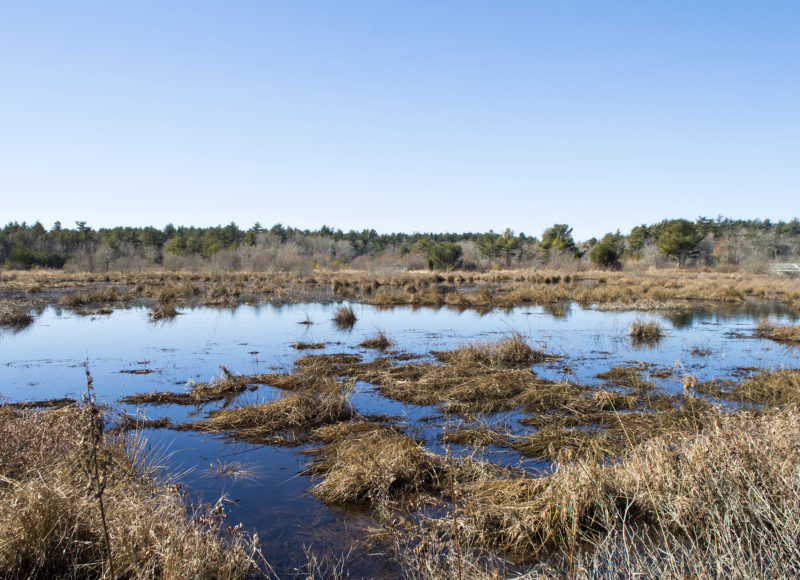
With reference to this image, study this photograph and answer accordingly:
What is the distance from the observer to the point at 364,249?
301ft

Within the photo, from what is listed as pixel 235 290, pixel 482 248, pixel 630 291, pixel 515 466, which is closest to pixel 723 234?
pixel 482 248

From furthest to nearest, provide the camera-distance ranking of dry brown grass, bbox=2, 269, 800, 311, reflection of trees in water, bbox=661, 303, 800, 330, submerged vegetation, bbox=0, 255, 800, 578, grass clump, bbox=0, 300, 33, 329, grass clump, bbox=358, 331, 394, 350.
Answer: dry brown grass, bbox=2, 269, 800, 311, reflection of trees in water, bbox=661, 303, 800, 330, grass clump, bbox=0, 300, 33, 329, grass clump, bbox=358, 331, 394, 350, submerged vegetation, bbox=0, 255, 800, 578

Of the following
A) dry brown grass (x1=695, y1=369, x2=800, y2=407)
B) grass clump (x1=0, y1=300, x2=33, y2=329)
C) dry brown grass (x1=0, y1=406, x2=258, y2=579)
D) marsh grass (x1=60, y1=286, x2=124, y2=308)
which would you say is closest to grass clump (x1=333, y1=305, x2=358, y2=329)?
grass clump (x1=0, y1=300, x2=33, y2=329)

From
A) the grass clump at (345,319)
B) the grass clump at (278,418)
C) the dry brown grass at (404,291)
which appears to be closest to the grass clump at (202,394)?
the grass clump at (278,418)

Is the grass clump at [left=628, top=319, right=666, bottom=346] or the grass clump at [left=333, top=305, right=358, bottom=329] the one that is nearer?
the grass clump at [left=628, top=319, right=666, bottom=346]

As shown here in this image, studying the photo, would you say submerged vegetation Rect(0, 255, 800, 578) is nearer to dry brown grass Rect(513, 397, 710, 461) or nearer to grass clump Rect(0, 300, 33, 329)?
dry brown grass Rect(513, 397, 710, 461)

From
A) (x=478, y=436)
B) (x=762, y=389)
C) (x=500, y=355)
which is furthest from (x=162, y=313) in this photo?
(x=762, y=389)

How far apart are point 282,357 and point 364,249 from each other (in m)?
80.3

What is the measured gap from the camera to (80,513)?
3432 millimetres

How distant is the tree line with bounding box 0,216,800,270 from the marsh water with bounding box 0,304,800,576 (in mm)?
28287

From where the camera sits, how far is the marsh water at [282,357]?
16.9ft

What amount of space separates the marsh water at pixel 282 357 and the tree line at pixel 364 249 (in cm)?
2829

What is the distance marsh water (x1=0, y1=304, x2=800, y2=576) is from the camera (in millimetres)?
5145

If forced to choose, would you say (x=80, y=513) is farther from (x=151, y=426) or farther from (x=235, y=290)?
(x=235, y=290)
